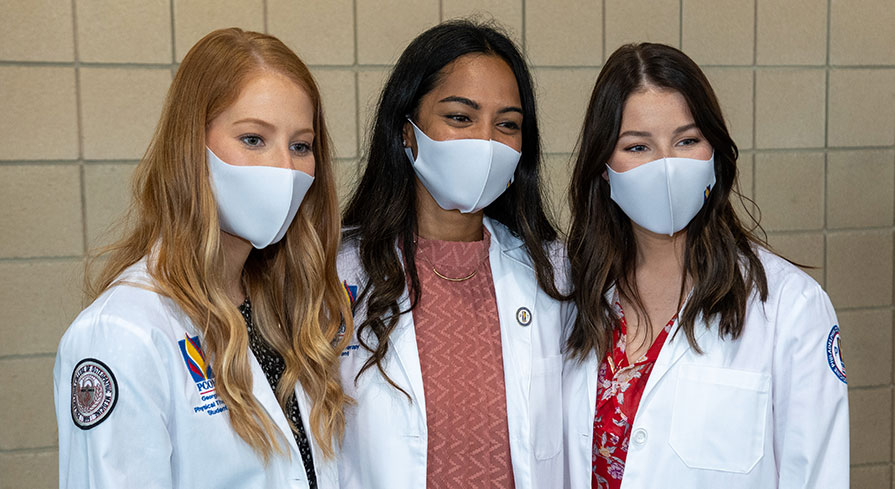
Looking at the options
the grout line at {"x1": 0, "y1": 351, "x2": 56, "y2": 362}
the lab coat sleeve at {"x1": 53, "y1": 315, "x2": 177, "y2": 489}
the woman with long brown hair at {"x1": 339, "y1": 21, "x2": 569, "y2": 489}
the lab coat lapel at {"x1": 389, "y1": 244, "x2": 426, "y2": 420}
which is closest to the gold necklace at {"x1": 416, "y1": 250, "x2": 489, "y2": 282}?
the woman with long brown hair at {"x1": 339, "y1": 21, "x2": 569, "y2": 489}

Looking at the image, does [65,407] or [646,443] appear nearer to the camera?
[65,407]

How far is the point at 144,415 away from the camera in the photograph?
1.23 meters

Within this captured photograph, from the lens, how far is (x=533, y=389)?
1724 mm

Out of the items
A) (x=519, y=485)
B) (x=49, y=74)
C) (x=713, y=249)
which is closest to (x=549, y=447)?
(x=519, y=485)

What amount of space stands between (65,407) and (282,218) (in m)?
0.47

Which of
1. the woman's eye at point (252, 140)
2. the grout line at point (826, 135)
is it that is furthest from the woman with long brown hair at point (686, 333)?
the grout line at point (826, 135)

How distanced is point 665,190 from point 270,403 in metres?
0.90

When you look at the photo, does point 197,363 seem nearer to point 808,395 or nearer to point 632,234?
point 632,234

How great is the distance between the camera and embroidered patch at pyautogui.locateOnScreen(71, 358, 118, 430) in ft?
3.92

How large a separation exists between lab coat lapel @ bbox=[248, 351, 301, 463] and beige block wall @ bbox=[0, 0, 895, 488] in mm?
1277

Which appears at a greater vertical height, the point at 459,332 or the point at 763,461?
the point at 459,332

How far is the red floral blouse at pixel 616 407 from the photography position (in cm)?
169

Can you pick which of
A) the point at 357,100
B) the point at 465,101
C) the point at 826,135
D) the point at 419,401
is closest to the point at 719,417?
the point at 419,401

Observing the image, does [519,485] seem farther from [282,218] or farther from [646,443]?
[282,218]
